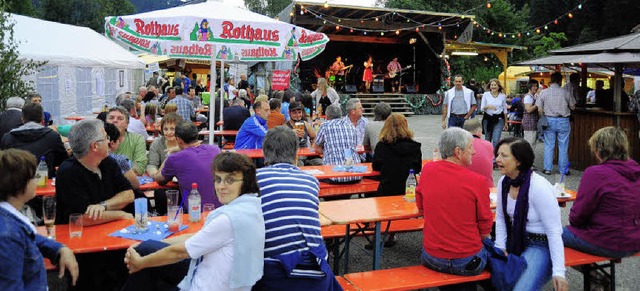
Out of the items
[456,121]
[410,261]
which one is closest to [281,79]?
[456,121]

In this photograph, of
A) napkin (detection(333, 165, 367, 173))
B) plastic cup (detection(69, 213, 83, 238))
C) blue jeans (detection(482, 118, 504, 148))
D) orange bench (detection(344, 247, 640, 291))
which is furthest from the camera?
blue jeans (detection(482, 118, 504, 148))

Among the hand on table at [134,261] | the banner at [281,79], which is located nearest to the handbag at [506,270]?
the hand on table at [134,261]

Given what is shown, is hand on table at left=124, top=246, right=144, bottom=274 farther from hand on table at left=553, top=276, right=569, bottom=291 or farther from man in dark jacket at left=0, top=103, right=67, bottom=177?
man in dark jacket at left=0, top=103, right=67, bottom=177

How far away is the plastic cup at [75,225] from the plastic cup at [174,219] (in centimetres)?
52

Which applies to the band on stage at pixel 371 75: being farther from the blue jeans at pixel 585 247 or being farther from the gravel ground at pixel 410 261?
the blue jeans at pixel 585 247

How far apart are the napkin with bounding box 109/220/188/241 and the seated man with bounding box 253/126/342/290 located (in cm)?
91

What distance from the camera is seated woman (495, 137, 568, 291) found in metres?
3.35

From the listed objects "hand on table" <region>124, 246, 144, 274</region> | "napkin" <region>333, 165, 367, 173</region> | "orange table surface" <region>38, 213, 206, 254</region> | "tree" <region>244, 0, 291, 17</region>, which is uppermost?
"tree" <region>244, 0, 291, 17</region>

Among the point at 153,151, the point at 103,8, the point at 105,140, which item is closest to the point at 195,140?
the point at 105,140

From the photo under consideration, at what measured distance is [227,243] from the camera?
8.04 ft

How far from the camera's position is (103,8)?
52531mm

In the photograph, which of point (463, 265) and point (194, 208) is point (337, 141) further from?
point (463, 265)

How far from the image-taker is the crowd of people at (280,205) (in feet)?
8.02

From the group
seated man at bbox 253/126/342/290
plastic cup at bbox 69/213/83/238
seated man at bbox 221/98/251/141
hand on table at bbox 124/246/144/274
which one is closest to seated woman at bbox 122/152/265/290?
hand on table at bbox 124/246/144/274
